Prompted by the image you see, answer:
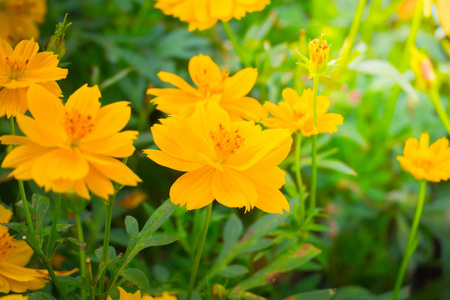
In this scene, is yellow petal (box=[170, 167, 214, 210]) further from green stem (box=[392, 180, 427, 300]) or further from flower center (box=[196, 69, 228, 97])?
green stem (box=[392, 180, 427, 300])

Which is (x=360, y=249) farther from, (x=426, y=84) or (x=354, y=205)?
(x=426, y=84)

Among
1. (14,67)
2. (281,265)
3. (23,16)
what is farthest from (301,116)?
(23,16)

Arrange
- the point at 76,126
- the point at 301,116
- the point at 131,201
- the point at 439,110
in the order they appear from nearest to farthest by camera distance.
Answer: the point at 76,126 → the point at 301,116 → the point at 439,110 → the point at 131,201

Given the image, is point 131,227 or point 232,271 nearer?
point 131,227

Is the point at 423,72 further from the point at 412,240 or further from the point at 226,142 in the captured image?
the point at 226,142

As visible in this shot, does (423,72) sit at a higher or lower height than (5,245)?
higher

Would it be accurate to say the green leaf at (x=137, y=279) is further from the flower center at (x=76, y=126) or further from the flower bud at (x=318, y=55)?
the flower bud at (x=318, y=55)

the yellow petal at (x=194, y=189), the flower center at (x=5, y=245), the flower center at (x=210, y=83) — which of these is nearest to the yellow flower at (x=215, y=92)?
the flower center at (x=210, y=83)
